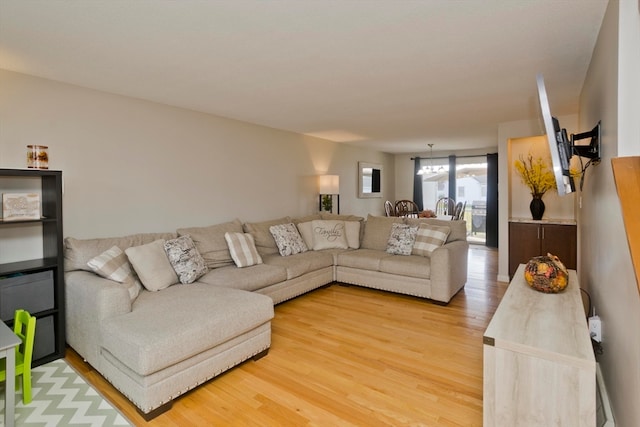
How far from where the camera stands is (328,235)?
15.8 ft

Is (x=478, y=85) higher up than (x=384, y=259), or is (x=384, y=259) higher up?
(x=478, y=85)

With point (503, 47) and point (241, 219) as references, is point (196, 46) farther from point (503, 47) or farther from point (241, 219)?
point (241, 219)

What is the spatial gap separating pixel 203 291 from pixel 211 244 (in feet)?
3.29

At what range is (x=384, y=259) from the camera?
13.6 ft

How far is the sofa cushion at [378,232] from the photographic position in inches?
185

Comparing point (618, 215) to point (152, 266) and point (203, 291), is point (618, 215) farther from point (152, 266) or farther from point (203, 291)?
point (152, 266)

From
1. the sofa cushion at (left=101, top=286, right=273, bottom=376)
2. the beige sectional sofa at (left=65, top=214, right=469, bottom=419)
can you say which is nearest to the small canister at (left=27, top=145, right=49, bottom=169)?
the beige sectional sofa at (left=65, top=214, right=469, bottom=419)

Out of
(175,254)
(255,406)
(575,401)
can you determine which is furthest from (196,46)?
(575,401)

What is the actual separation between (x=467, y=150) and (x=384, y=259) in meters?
4.94

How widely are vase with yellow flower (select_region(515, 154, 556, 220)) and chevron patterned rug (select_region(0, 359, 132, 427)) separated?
5.17 metres

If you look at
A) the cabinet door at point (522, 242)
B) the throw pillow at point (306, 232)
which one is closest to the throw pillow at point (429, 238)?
the cabinet door at point (522, 242)

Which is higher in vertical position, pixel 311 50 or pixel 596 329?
pixel 311 50

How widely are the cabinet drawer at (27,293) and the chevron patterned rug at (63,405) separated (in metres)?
0.46

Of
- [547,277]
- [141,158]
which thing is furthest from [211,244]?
[547,277]
